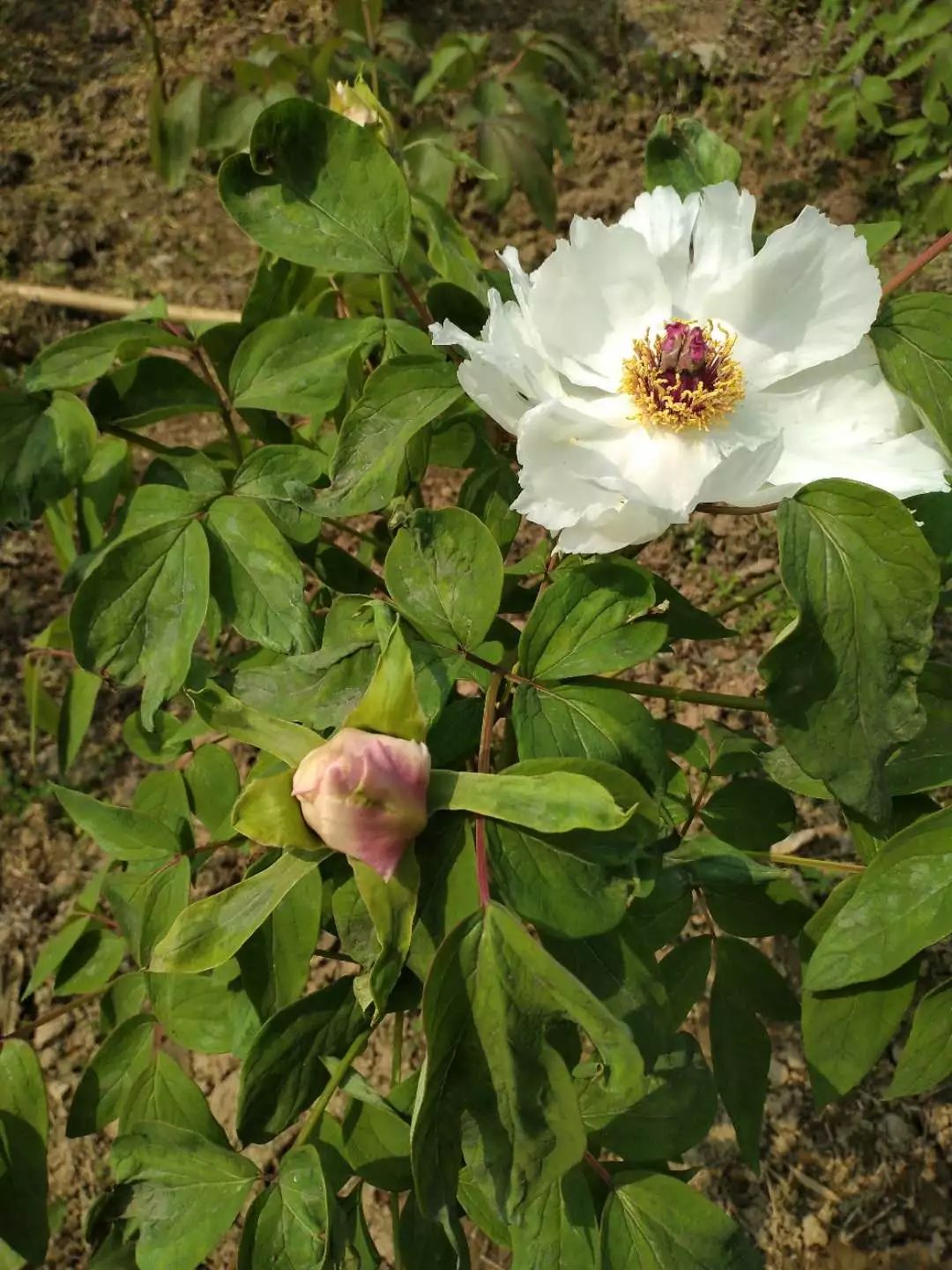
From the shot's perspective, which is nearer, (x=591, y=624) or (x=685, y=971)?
(x=591, y=624)

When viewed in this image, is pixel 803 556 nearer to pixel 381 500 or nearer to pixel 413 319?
pixel 381 500

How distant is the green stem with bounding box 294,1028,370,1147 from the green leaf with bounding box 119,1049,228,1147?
0.17m

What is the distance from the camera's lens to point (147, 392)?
3.43 feet

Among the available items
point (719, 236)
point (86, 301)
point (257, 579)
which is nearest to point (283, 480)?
point (257, 579)

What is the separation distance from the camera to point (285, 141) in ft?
2.81

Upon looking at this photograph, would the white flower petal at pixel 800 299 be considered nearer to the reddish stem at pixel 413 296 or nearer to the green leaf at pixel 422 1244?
the reddish stem at pixel 413 296

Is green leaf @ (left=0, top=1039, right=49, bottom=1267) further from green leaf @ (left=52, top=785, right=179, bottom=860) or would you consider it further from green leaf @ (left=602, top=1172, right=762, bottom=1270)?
green leaf @ (left=602, top=1172, right=762, bottom=1270)

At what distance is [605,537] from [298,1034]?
1.56 feet

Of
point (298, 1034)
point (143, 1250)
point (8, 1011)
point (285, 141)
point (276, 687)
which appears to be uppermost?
point (285, 141)

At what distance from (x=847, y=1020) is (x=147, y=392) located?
863mm

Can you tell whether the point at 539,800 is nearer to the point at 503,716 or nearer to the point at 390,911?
the point at 390,911

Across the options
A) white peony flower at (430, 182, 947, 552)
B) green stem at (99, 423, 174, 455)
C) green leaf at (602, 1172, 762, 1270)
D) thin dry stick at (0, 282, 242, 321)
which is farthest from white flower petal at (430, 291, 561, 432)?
thin dry stick at (0, 282, 242, 321)

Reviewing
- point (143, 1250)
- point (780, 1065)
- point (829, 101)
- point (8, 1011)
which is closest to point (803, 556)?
point (143, 1250)

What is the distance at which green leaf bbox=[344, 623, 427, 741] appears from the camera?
2.18 feet
